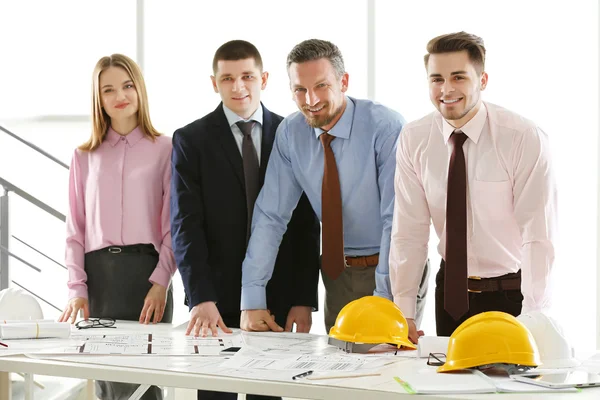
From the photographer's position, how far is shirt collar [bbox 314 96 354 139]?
112 inches

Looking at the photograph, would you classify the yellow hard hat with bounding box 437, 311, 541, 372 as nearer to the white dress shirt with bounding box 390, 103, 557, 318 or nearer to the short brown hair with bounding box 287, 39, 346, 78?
the white dress shirt with bounding box 390, 103, 557, 318

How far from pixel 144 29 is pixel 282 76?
0.96m

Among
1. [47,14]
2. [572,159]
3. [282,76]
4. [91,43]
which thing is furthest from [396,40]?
[47,14]

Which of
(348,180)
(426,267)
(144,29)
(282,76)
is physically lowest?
(426,267)

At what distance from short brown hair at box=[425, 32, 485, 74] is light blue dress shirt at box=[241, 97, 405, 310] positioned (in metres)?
0.41

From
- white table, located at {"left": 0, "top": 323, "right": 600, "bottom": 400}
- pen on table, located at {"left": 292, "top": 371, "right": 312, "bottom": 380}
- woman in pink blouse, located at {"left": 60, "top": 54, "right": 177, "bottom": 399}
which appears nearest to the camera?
white table, located at {"left": 0, "top": 323, "right": 600, "bottom": 400}

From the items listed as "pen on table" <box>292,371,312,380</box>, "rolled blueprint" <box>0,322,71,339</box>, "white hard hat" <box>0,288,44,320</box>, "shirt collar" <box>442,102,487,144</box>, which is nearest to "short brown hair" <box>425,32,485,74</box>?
"shirt collar" <box>442,102,487,144</box>

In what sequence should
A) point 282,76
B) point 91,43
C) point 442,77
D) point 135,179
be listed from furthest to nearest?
point 91,43, point 282,76, point 135,179, point 442,77

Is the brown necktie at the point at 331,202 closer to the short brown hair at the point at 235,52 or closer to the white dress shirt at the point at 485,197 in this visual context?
the white dress shirt at the point at 485,197

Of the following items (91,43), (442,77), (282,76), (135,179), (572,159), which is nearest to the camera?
(442,77)

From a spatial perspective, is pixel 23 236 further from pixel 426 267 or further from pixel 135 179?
pixel 426 267

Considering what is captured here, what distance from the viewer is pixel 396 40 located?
4801mm

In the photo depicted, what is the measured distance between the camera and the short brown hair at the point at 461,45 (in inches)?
98.6

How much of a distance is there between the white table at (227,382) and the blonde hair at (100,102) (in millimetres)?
1167
